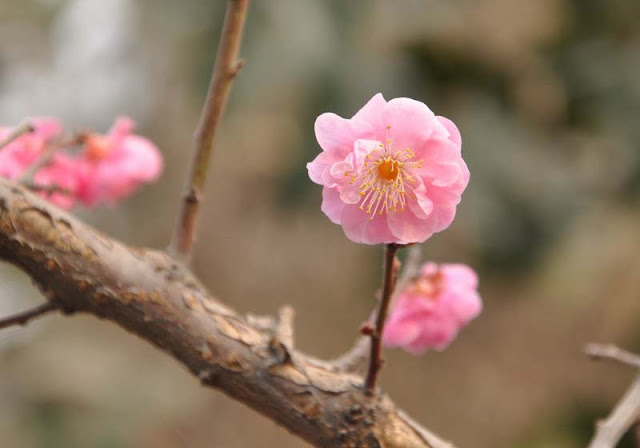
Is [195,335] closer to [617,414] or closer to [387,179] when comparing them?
[387,179]

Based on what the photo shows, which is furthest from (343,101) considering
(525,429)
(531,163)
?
(525,429)

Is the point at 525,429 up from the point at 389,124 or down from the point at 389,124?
down

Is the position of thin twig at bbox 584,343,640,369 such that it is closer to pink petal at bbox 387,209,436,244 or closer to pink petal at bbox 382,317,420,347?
pink petal at bbox 382,317,420,347

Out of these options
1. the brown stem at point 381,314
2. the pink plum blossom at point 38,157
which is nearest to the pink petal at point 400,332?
the brown stem at point 381,314

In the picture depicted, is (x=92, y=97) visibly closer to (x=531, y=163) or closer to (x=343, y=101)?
(x=343, y=101)

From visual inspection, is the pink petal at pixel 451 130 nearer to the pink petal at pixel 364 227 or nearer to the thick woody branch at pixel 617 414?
the pink petal at pixel 364 227

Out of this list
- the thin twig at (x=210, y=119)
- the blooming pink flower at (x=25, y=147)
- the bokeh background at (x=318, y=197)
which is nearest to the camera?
the thin twig at (x=210, y=119)

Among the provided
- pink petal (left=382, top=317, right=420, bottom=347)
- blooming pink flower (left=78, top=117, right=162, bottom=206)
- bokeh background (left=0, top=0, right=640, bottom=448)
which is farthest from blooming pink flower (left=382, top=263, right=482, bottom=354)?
bokeh background (left=0, top=0, right=640, bottom=448)
